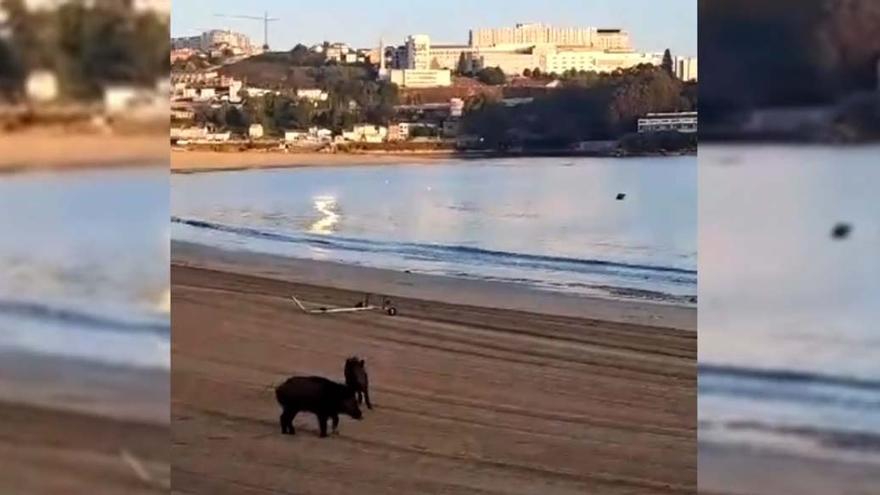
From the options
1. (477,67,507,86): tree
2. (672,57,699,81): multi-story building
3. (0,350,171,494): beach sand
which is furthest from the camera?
(0,350,171,494): beach sand

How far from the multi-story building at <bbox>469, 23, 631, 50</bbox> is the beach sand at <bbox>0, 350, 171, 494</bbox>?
51.4 inches

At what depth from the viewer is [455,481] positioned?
136 inches

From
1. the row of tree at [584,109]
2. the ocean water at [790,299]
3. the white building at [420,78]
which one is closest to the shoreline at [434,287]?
the ocean water at [790,299]

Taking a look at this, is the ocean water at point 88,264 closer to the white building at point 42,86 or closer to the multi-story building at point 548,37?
the white building at point 42,86

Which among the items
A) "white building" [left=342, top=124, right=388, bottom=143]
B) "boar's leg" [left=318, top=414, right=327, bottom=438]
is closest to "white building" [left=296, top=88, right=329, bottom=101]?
"white building" [left=342, top=124, right=388, bottom=143]

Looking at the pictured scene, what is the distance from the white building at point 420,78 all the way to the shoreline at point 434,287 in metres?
0.50

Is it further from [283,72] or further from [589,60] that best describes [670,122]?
[283,72]

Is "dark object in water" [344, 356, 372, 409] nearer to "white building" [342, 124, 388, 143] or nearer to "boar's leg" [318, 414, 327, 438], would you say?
"boar's leg" [318, 414, 327, 438]

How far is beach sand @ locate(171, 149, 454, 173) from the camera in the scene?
3637 mm

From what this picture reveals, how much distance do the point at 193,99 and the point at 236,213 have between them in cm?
34

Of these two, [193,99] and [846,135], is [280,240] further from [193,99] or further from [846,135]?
[846,135]

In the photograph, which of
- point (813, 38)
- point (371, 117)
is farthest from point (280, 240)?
point (813, 38)

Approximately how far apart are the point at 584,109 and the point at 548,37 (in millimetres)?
203

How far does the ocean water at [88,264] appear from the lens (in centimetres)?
380
